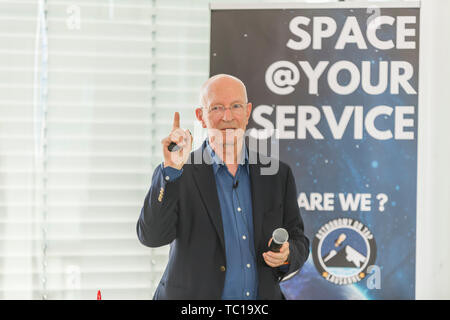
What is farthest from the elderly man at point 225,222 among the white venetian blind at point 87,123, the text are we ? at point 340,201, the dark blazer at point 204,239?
the white venetian blind at point 87,123

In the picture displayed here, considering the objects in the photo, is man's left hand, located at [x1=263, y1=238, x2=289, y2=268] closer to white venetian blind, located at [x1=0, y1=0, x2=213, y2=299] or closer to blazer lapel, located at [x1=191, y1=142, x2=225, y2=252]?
blazer lapel, located at [x1=191, y1=142, x2=225, y2=252]

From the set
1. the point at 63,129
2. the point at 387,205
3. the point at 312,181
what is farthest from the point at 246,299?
the point at 63,129

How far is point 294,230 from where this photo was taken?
2.58 m

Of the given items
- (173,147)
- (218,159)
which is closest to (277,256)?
(218,159)

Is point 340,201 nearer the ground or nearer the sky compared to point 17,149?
nearer the ground

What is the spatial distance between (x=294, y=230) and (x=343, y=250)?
33cm

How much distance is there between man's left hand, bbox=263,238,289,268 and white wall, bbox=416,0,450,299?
0.85m

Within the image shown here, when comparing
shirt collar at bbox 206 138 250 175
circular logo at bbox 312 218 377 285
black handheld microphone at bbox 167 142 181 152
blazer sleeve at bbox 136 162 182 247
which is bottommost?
circular logo at bbox 312 218 377 285

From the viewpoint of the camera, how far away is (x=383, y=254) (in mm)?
2715

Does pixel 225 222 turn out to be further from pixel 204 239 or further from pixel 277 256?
pixel 277 256

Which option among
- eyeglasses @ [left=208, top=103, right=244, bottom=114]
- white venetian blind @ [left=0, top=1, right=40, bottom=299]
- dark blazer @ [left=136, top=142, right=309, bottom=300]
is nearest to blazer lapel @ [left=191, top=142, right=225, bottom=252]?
dark blazer @ [left=136, top=142, right=309, bottom=300]

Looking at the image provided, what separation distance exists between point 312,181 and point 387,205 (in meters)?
0.40

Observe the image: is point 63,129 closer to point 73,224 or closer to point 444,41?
point 73,224

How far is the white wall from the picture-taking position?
275cm
